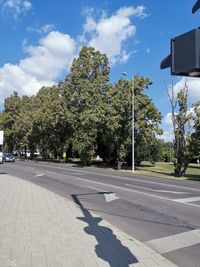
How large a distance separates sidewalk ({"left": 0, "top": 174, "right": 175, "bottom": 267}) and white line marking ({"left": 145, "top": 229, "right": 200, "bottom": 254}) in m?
0.37

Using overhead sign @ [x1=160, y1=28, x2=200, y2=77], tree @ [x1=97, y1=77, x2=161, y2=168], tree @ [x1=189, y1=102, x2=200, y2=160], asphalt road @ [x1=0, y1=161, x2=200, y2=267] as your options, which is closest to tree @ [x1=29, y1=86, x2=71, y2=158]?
tree @ [x1=97, y1=77, x2=161, y2=168]

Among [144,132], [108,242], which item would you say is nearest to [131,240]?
[108,242]

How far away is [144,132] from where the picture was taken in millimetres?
48344

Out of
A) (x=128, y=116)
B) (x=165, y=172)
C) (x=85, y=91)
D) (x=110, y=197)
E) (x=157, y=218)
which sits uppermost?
(x=85, y=91)

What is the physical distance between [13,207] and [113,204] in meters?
3.68

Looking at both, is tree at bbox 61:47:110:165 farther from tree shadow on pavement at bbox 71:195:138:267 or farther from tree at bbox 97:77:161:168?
tree shadow on pavement at bbox 71:195:138:267

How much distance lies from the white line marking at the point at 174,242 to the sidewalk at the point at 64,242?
368 millimetres

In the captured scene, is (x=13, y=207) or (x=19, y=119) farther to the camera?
(x=19, y=119)

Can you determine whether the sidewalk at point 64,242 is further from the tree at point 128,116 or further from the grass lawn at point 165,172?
the tree at point 128,116

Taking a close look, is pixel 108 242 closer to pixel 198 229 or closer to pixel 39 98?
pixel 198 229

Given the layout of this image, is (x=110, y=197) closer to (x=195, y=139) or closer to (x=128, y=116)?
(x=195, y=139)

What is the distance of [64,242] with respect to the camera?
25.9ft

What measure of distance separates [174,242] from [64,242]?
2246 millimetres

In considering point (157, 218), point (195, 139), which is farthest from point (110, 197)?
point (195, 139)
